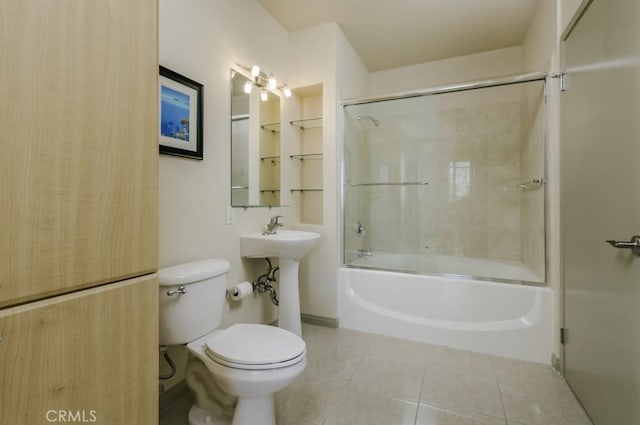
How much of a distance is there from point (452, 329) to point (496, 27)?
2.54 m

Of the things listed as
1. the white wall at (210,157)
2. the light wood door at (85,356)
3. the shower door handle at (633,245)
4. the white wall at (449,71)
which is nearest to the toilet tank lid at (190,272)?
the white wall at (210,157)

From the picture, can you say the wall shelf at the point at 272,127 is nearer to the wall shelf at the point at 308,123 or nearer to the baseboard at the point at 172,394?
the wall shelf at the point at 308,123

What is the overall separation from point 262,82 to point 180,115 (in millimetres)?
875

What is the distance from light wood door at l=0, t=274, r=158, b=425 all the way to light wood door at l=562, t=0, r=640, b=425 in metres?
1.74

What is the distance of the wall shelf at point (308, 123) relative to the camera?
2783 millimetres

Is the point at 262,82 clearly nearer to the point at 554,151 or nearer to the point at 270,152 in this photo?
the point at 270,152

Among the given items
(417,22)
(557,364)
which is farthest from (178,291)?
(417,22)

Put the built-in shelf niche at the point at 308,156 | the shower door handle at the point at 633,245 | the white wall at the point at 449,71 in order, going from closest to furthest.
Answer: the shower door handle at the point at 633,245
the built-in shelf niche at the point at 308,156
the white wall at the point at 449,71

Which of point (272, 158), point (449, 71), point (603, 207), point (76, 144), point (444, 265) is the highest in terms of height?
point (449, 71)

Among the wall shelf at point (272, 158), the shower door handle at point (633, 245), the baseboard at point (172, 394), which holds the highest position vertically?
the wall shelf at point (272, 158)

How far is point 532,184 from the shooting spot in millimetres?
2379

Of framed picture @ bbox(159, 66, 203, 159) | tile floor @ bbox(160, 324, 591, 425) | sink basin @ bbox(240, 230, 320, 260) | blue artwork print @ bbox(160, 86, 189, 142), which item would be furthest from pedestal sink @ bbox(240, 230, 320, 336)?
blue artwork print @ bbox(160, 86, 189, 142)

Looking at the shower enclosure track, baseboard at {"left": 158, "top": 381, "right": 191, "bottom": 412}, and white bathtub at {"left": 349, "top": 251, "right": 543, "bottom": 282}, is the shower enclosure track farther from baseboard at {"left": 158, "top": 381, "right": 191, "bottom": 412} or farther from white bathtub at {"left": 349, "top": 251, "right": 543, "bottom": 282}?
baseboard at {"left": 158, "top": 381, "right": 191, "bottom": 412}

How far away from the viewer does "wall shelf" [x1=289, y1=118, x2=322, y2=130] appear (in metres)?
2.78
